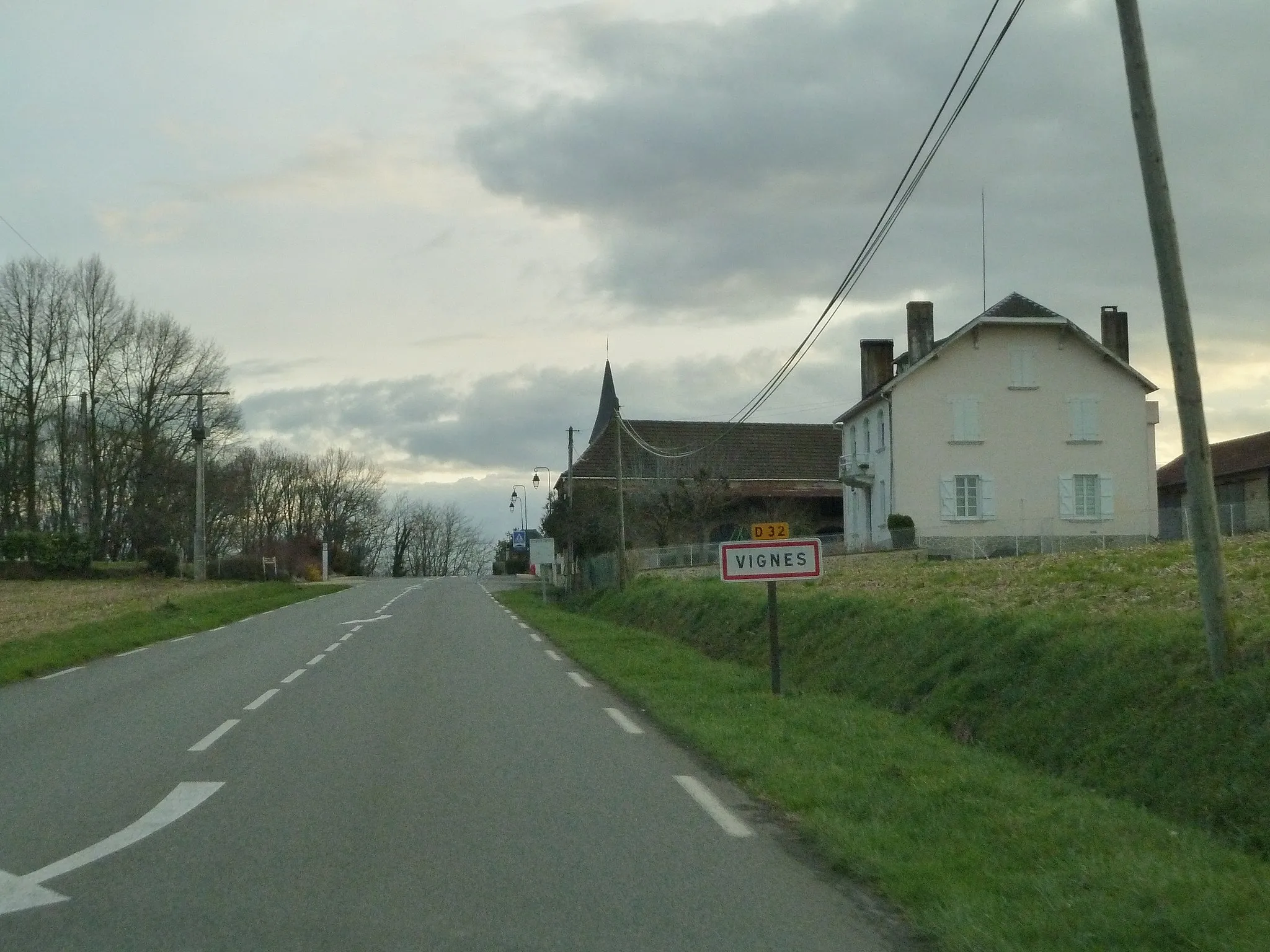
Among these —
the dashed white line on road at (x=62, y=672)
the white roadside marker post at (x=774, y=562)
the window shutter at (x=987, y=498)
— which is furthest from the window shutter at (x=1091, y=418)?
the dashed white line on road at (x=62, y=672)

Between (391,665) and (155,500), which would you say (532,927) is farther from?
(155,500)

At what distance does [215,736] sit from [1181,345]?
8.42 m

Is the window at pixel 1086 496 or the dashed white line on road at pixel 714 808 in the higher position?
the window at pixel 1086 496

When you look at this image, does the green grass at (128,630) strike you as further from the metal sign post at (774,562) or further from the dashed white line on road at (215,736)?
the metal sign post at (774,562)

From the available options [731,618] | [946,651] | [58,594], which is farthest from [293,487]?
[946,651]

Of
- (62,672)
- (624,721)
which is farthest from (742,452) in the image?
(624,721)

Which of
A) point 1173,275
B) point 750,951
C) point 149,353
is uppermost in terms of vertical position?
point 149,353

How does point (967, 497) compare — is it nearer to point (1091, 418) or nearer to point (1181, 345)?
point (1091, 418)

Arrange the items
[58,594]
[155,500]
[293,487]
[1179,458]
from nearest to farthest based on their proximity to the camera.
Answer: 1. [58,594]
2. [155,500]
3. [1179,458]
4. [293,487]

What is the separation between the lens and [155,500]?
63.4 m

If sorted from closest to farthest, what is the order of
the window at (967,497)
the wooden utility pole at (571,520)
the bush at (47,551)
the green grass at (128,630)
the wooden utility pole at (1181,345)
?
the wooden utility pole at (1181,345) → the green grass at (128,630) → the window at (967,497) → the wooden utility pole at (571,520) → the bush at (47,551)

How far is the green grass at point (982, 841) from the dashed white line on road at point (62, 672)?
10.0m

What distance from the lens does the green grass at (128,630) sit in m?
19.2

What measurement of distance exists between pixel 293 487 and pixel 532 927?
104925 mm
